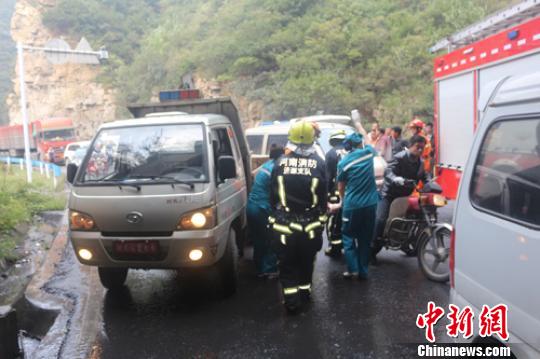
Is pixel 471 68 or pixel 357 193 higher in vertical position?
pixel 471 68

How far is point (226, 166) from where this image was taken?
4844mm

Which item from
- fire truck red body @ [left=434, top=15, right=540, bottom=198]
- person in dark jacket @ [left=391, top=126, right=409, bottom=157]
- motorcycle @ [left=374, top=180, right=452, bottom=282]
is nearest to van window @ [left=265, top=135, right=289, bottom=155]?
person in dark jacket @ [left=391, top=126, right=409, bottom=157]

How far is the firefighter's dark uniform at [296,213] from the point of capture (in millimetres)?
4617

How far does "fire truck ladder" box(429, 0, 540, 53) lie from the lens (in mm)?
6277

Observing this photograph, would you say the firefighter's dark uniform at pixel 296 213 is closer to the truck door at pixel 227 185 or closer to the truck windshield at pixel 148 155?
the truck door at pixel 227 185

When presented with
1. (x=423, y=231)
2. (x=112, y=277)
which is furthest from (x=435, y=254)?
(x=112, y=277)

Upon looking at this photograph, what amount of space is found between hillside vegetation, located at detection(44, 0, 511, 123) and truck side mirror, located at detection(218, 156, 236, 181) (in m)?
18.0

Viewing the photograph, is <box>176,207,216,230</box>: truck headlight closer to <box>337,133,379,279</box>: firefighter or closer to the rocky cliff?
<box>337,133,379,279</box>: firefighter

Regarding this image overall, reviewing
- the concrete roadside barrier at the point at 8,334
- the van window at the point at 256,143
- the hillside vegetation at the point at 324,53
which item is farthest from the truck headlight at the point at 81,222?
the hillside vegetation at the point at 324,53

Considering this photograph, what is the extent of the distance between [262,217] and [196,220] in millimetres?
1410

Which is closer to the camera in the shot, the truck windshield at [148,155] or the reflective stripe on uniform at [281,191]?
the reflective stripe on uniform at [281,191]

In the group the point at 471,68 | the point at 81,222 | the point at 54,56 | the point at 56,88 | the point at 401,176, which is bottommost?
the point at 81,222

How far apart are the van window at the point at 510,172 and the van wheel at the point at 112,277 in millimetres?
4146

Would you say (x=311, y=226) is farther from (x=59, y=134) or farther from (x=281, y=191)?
(x=59, y=134)
